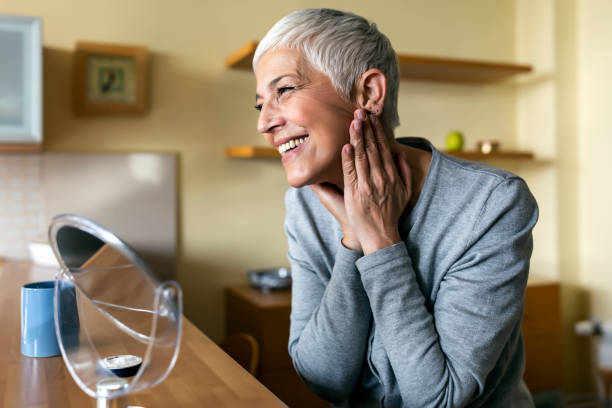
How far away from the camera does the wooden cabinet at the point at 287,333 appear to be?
7.89 feet

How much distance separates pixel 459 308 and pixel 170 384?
529mm

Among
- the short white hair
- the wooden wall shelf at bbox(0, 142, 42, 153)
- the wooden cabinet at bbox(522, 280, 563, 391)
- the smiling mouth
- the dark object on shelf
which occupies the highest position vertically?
the short white hair

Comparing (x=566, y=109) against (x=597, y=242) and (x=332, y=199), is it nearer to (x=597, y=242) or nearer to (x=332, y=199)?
(x=597, y=242)

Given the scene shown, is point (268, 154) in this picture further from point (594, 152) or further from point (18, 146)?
point (594, 152)

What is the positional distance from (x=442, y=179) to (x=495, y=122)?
2.64m

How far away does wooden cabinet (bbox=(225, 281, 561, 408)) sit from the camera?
2.40m

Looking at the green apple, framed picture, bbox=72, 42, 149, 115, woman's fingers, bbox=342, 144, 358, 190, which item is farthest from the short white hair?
the green apple

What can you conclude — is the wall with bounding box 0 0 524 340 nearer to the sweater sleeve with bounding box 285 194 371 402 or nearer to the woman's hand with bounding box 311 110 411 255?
the sweater sleeve with bounding box 285 194 371 402

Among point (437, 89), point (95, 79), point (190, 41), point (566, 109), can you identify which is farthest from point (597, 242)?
point (95, 79)

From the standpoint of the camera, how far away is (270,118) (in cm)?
113

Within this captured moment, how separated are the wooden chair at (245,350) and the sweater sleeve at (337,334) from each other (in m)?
0.40

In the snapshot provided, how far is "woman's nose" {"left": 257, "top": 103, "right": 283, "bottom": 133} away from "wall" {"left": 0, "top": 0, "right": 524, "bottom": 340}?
1814 millimetres

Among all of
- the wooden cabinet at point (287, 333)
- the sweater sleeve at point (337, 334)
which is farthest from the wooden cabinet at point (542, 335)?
the sweater sleeve at point (337, 334)

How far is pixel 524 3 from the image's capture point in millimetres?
3543
